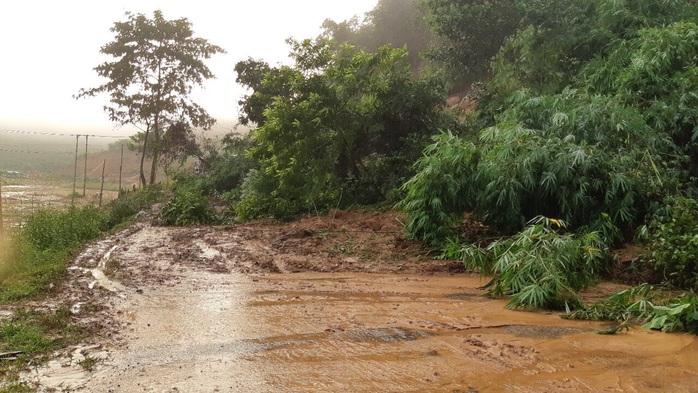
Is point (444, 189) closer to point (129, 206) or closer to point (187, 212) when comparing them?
point (187, 212)

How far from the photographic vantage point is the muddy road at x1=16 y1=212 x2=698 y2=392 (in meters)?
4.00

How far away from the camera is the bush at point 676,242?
6.04m

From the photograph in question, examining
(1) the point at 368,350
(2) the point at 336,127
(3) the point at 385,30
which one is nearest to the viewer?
(1) the point at 368,350

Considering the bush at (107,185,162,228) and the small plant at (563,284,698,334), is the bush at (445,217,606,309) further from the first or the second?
the bush at (107,185,162,228)

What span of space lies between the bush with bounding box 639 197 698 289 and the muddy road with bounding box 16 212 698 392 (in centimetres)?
171

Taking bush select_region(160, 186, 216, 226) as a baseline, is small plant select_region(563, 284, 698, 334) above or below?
above

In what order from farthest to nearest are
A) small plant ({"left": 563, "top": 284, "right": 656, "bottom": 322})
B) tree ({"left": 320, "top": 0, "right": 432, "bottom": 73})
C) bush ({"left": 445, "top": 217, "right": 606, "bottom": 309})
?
tree ({"left": 320, "top": 0, "right": 432, "bottom": 73}), bush ({"left": 445, "top": 217, "right": 606, "bottom": 309}), small plant ({"left": 563, "top": 284, "right": 656, "bottom": 322})

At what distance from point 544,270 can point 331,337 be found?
2458 millimetres

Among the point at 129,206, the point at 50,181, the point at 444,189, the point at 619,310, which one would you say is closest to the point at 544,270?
the point at 619,310

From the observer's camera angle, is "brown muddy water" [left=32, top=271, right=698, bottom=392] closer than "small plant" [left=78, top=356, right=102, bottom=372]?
Yes

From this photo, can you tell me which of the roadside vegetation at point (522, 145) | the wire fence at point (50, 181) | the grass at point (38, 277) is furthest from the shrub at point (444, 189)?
the wire fence at point (50, 181)

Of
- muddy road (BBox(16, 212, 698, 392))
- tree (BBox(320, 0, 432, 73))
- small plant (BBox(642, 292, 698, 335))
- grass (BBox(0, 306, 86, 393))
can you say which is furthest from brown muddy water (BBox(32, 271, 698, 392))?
tree (BBox(320, 0, 432, 73))

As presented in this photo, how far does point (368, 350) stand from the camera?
4613 millimetres

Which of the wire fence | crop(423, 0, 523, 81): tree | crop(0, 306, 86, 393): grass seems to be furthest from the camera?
crop(423, 0, 523, 81): tree
